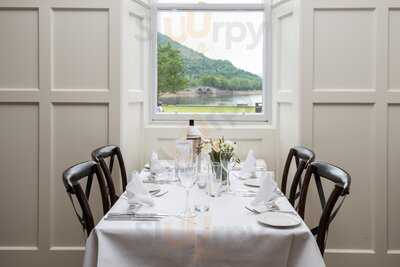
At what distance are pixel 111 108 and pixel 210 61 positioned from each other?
984 mm

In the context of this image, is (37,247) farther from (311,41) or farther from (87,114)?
(311,41)

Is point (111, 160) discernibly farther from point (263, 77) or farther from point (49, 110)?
point (263, 77)

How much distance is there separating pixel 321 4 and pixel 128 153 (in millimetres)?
1575

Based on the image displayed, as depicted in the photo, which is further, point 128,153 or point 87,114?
point 128,153

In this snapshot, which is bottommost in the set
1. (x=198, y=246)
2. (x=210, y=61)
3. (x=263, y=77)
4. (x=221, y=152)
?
(x=198, y=246)

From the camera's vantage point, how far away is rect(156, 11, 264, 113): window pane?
3150 millimetres

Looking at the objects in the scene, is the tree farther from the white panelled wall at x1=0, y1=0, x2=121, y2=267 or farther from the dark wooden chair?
the dark wooden chair

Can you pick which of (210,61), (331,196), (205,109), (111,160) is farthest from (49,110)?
(331,196)

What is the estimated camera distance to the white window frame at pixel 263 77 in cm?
311

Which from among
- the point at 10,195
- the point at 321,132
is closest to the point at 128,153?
the point at 10,195

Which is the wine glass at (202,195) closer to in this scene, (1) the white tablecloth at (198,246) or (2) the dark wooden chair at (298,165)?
(1) the white tablecloth at (198,246)

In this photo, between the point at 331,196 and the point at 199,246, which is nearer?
the point at 199,246

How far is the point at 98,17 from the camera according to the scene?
253 centimetres

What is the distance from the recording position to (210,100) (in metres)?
3.20
